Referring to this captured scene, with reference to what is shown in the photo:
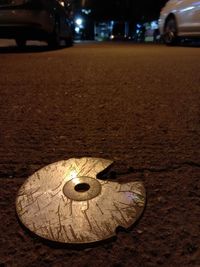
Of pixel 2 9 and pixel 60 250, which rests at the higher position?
pixel 2 9

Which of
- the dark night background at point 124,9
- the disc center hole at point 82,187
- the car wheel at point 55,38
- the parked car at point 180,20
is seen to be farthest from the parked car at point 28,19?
the dark night background at point 124,9

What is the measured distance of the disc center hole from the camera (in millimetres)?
1280

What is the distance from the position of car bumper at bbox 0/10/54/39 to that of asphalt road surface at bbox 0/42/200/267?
11.4ft

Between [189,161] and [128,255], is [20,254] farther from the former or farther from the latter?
[189,161]

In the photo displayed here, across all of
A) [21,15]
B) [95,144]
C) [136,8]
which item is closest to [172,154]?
[95,144]

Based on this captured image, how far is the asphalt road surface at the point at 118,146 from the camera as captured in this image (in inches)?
40.1

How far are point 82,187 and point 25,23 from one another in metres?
6.23

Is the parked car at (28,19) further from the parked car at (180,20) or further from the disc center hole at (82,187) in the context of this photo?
the disc center hole at (82,187)

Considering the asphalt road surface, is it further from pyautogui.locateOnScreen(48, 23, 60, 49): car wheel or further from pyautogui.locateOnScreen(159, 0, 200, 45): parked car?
pyautogui.locateOnScreen(159, 0, 200, 45): parked car

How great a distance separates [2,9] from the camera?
670cm

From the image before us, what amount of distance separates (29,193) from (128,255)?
1.55 feet

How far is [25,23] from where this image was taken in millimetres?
6855

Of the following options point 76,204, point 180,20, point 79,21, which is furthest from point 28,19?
point 79,21

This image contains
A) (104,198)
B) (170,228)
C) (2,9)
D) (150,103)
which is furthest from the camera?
(2,9)
